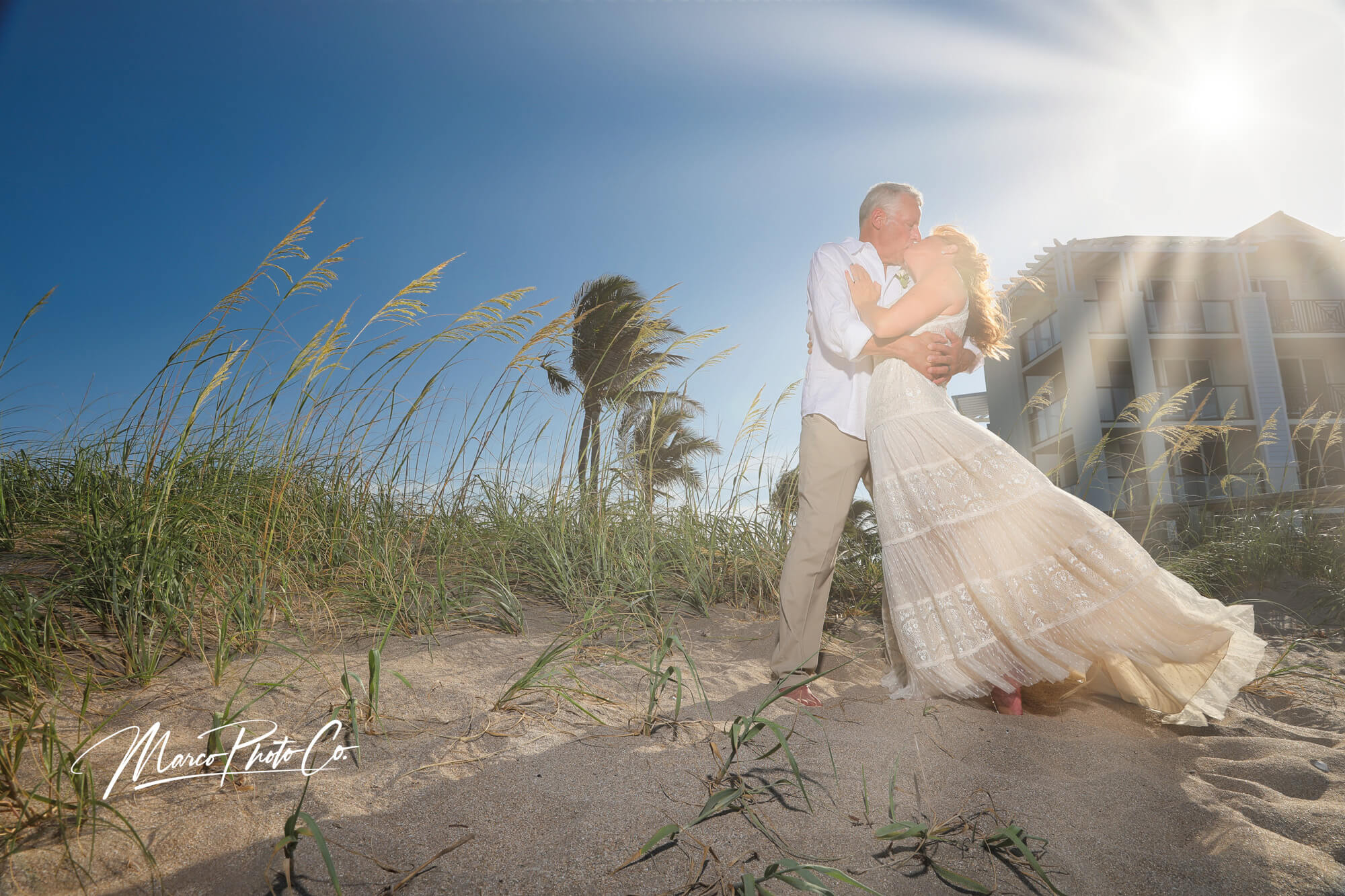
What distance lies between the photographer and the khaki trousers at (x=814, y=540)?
2.33 metres

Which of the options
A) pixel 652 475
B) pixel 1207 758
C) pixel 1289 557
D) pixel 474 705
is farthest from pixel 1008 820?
pixel 1289 557

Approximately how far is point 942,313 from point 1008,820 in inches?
64.9

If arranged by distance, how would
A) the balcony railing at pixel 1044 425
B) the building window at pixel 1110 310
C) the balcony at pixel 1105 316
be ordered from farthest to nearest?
the balcony railing at pixel 1044 425 → the building window at pixel 1110 310 → the balcony at pixel 1105 316

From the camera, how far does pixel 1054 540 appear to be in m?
2.11

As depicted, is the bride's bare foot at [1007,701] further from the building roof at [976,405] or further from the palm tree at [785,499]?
the building roof at [976,405]

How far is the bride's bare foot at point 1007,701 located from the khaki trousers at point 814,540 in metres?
0.46

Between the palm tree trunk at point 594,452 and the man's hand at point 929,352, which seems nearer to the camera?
the man's hand at point 929,352

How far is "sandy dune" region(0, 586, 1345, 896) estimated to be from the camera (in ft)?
3.66

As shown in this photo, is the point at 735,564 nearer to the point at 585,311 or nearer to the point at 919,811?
the point at 585,311

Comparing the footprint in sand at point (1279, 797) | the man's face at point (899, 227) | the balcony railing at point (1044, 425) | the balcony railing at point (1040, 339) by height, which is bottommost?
the footprint in sand at point (1279, 797)

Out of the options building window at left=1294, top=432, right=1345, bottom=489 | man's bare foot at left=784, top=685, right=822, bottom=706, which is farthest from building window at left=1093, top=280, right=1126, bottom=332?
man's bare foot at left=784, top=685, right=822, bottom=706

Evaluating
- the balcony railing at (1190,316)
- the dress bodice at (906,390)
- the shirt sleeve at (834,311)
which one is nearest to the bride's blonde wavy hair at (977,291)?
the dress bodice at (906,390)

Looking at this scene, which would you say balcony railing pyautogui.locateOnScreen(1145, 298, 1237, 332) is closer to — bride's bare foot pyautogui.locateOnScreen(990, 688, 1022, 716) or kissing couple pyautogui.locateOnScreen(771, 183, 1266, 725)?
kissing couple pyautogui.locateOnScreen(771, 183, 1266, 725)

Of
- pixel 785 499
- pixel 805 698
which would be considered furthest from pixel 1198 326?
pixel 805 698
